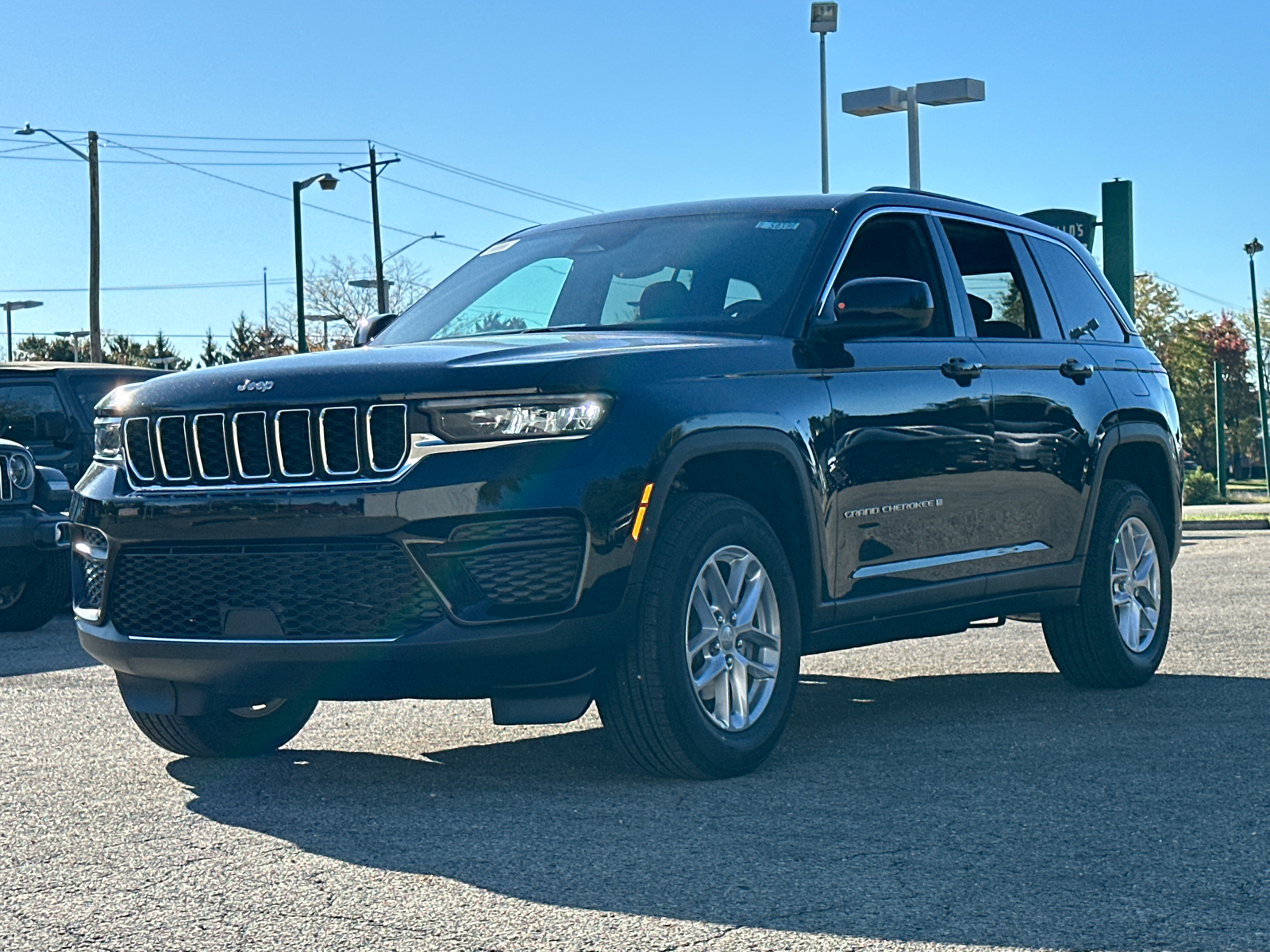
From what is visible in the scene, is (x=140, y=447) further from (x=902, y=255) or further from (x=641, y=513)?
(x=902, y=255)

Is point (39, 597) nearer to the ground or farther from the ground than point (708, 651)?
nearer to the ground

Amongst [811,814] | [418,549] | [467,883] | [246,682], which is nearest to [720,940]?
[467,883]

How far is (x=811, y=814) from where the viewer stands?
509 centimetres

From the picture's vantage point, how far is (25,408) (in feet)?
42.1

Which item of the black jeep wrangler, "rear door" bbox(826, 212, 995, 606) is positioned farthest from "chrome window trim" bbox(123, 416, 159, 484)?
the black jeep wrangler

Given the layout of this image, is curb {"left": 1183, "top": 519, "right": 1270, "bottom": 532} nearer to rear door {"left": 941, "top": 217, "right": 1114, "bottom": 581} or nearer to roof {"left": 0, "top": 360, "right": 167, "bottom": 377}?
roof {"left": 0, "top": 360, "right": 167, "bottom": 377}

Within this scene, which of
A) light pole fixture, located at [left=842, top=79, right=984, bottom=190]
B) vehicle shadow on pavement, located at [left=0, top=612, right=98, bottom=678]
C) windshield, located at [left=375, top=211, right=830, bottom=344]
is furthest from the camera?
light pole fixture, located at [left=842, top=79, right=984, bottom=190]

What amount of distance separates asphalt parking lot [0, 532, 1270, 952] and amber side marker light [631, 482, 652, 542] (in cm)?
80

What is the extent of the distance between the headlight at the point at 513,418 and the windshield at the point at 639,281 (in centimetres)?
116

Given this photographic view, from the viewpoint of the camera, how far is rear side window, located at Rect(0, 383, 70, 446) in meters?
12.7

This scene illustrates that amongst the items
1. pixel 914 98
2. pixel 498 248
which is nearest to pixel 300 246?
pixel 914 98

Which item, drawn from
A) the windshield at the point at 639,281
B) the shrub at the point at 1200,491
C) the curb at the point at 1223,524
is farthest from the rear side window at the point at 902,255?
the shrub at the point at 1200,491

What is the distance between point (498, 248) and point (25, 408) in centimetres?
649

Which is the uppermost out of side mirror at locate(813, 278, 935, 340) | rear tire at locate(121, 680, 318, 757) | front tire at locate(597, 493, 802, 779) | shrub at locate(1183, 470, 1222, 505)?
side mirror at locate(813, 278, 935, 340)
